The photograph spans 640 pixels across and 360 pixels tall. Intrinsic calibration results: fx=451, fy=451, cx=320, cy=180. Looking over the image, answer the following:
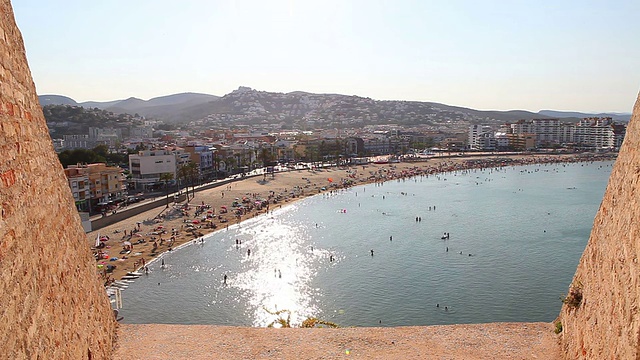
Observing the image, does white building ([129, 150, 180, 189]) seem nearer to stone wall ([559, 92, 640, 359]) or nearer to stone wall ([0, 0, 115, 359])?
stone wall ([0, 0, 115, 359])

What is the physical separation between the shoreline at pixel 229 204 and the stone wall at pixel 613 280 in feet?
21.8

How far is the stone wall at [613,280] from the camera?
4.09m

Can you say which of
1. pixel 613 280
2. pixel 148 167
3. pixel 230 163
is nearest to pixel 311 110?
pixel 230 163

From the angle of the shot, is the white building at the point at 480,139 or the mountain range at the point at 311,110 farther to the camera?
the mountain range at the point at 311,110

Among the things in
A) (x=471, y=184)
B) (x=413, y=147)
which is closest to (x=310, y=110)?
(x=413, y=147)

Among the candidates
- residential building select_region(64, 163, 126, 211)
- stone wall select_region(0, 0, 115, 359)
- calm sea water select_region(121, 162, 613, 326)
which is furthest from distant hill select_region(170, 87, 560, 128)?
stone wall select_region(0, 0, 115, 359)

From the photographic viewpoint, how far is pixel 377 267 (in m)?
20.9

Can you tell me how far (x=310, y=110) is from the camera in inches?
6663

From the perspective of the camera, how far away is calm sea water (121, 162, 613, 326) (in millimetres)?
16188

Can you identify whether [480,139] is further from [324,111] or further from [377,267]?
[324,111]

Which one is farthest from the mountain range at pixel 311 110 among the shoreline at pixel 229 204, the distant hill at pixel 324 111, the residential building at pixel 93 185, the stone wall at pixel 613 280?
the stone wall at pixel 613 280

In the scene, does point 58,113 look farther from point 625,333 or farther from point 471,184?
point 625,333

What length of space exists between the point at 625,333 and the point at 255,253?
66.4 feet

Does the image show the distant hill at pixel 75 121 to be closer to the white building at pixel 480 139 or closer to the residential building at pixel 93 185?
the residential building at pixel 93 185
